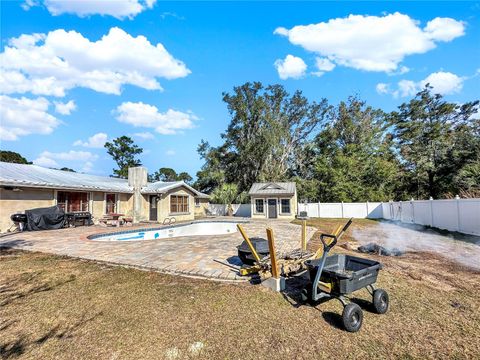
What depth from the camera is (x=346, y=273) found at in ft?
11.9

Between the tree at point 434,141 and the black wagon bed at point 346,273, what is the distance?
23011 millimetres

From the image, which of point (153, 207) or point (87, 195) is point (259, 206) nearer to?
point (153, 207)

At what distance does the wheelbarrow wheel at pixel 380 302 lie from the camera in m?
3.66

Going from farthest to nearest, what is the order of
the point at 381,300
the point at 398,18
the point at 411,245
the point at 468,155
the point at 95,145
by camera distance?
the point at 95,145 → the point at 468,155 → the point at 398,18 → the point at 411,245 → the point at 381,300

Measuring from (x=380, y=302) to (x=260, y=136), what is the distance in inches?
1114

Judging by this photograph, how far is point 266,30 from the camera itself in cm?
1413

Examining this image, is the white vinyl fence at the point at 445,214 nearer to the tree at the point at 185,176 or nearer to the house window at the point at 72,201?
the house window at the point at 72,201

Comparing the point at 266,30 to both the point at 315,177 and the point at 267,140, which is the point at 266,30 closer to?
the point at 267,140

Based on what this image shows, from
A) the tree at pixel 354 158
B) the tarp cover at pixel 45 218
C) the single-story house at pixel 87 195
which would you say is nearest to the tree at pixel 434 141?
the tree at pixel 354 158

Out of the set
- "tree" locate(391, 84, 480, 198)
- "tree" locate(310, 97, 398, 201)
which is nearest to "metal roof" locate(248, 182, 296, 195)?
"tree" locate(310, 97, 398, 201)

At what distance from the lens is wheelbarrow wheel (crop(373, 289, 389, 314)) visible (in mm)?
3660

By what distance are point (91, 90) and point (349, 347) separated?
22831mm

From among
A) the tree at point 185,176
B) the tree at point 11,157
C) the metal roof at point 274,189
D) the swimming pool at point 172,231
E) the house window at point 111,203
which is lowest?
the swimming pool at point 172,231

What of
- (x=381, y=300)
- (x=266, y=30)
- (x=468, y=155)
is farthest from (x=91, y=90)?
(x=468, y=155)
